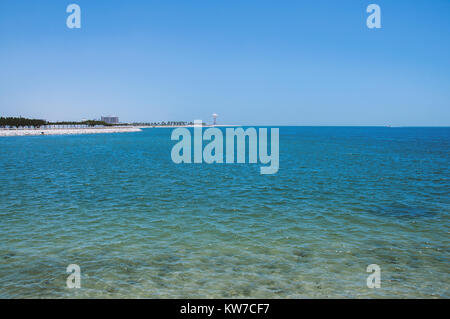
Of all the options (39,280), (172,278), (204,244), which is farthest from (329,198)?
(39,280)

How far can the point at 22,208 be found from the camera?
19.2m

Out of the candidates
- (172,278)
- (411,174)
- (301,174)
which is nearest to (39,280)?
(172,278)

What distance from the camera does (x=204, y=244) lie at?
13633 millimetres

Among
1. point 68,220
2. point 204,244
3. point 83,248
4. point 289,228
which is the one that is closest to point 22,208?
point 68,220

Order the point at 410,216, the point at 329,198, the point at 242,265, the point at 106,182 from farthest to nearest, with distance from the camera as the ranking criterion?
the point at 106,182 < the point at 329,198 < the point at 410,216 < the point at 242,265

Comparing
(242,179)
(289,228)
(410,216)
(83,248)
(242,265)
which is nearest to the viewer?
(242,265)

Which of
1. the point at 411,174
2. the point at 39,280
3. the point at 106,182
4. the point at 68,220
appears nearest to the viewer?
the point at 39,280

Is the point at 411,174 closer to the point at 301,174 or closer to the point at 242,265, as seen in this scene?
the point at 301,174

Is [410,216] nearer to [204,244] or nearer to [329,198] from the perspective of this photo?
[329,198]

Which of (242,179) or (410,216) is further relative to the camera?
(242,179)

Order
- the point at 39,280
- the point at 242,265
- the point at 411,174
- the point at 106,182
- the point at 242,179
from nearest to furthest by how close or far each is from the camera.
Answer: the point at 39,280 < the point at 242,265 < the point at 106,182 < the point at 242,179 < the point at 411,174

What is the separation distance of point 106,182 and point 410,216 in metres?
26.0

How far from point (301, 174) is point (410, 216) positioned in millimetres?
17414

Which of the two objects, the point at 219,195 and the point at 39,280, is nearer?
the point at 39,280
